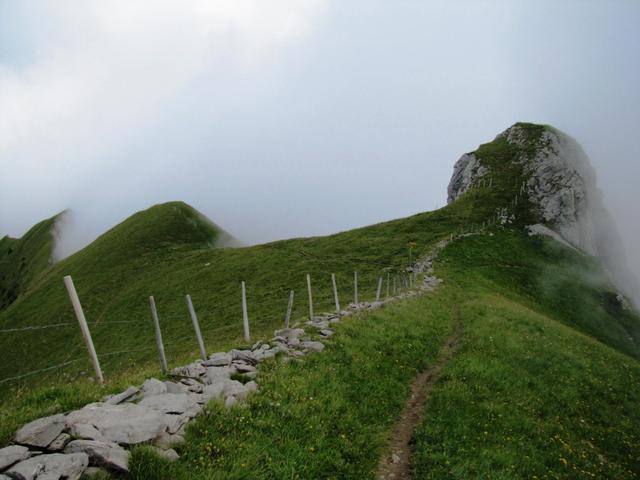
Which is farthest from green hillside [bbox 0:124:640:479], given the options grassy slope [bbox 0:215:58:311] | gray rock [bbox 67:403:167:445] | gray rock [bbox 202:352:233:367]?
grassy slope [bbox 0:215:58:311]

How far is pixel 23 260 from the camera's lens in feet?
502

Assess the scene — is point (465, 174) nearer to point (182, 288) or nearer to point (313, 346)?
point (182, 288)

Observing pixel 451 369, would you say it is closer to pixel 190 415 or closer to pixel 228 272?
pixel 190 415

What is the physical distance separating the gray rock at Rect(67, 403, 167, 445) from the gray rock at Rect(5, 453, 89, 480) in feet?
2.87

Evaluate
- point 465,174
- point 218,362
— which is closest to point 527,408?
point 218,362

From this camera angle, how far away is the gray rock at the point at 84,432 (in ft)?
20.6

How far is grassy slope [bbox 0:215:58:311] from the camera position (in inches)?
5197

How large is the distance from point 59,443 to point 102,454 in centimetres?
87

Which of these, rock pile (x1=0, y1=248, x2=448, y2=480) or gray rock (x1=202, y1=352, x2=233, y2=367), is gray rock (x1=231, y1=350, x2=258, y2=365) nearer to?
gray rock (x1=202, y1=352, x2=233, y2=367)

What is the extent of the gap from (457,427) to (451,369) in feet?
14.3

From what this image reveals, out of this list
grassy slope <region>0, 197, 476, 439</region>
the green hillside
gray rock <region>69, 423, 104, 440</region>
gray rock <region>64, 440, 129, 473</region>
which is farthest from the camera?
grassy slope <region>0, 197, 476, 439</region>

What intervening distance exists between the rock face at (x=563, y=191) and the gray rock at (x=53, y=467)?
77.1 metres

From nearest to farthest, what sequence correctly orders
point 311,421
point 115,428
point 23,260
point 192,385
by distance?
point 115,428, point 311,421, point 192,385, point 23,260

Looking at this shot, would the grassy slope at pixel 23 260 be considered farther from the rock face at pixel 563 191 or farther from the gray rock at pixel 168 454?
the rock face at pixel 563 191
